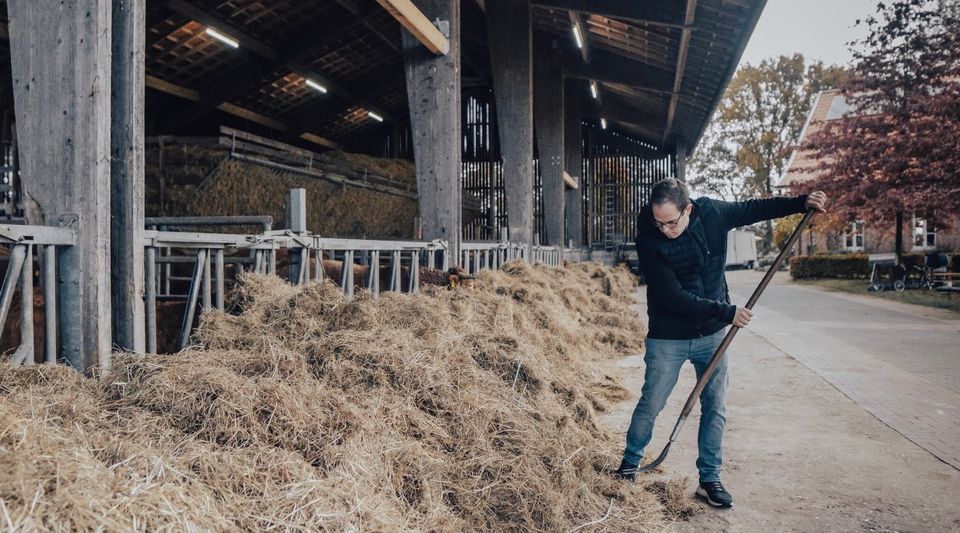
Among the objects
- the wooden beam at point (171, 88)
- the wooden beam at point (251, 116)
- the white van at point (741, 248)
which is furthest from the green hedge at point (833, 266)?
the wooden beam at point (171, 88)

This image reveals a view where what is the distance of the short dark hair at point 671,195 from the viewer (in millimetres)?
3336

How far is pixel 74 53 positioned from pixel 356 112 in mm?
21627

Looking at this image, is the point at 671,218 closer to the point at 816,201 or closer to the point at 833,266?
the point at 816,201

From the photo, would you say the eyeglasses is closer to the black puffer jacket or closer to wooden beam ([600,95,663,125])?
the black puffer jacket

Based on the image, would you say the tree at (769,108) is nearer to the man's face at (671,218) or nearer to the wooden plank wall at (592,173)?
the wooden plank wall at (592,173)

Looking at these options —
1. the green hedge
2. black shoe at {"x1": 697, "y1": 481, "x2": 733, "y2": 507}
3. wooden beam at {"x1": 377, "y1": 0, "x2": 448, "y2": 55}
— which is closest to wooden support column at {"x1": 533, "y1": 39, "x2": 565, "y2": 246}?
wooden beam at {"x1": 377, "y1": 0, "x2": 448, "y2": 55}

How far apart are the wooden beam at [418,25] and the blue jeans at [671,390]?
4.50m

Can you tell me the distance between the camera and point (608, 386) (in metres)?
5.73

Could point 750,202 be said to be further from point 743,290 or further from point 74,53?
point 743,290

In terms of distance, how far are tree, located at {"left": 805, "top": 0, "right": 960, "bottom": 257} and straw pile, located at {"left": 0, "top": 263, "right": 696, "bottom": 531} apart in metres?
13.6

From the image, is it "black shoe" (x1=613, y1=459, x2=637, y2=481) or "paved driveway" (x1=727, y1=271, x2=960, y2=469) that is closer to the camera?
"black shoe" (x1=613, y1=459, x2=637, y2=481)

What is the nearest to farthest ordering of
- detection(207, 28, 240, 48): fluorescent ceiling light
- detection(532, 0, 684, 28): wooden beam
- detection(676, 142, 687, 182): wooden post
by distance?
detection(532, 0, 684, 28): wooden beam
detection(207, 28, 240, 48): fluorescent ceiling light
detection(676, 142, 687, 182): wooden post

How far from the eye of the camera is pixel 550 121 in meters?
17.3

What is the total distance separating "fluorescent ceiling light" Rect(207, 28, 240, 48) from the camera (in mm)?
14477
